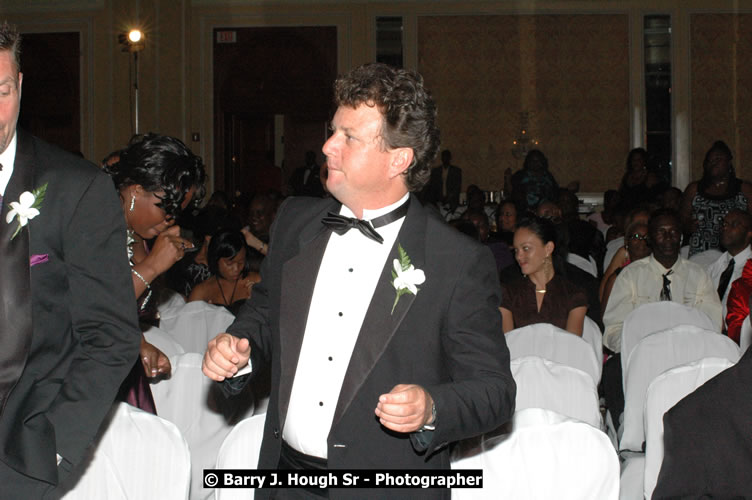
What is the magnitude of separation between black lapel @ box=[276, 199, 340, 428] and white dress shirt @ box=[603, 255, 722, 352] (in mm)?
4107

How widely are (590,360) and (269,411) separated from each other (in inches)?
103

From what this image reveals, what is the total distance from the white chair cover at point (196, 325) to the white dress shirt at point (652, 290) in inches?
101

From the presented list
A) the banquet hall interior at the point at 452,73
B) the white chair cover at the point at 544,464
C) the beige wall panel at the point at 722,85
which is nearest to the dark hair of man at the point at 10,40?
the white chair cover at the point at 544,464

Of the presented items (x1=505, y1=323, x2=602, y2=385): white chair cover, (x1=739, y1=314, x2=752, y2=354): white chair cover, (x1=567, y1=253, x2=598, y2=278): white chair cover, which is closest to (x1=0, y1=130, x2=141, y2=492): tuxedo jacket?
(x1=505, y1=323, x2=602, y2=385): white chair cover

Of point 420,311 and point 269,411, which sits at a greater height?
point 420,311

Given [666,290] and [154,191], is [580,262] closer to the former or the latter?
[666,290]

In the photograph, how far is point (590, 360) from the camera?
439cm

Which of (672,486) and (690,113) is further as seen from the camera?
(690,113)

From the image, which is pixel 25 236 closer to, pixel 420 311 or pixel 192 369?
pixel 420 311

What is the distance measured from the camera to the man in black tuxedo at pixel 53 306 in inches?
71.7

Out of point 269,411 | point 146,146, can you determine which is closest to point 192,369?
point 146,146

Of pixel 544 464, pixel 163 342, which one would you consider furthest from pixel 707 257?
pixel 544 464

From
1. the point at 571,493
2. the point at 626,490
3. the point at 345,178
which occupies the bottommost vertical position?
the point at 626,490

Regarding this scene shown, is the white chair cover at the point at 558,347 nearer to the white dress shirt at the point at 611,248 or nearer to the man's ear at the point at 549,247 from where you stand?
the man's ear at the point at 549,247
